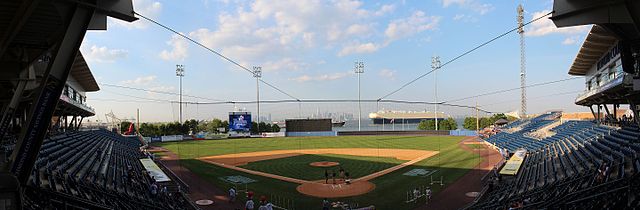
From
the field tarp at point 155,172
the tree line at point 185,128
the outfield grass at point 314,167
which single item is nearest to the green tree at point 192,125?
the tree line at point 185,128

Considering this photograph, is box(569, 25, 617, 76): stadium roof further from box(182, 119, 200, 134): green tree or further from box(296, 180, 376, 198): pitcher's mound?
box(182, 119, 200, 134): green tree

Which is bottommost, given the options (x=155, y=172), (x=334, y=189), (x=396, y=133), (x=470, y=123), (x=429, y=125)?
(x=334, y=189)

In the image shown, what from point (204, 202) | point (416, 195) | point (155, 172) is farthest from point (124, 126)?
point (416, 195)

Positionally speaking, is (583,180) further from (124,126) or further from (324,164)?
(124,126)

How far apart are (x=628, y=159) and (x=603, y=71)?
14.1 meters

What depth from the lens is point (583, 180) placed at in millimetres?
13297

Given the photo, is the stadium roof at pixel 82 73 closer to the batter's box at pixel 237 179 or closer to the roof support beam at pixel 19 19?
the batter's box at pixel 237 179

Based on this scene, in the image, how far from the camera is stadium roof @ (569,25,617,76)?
20.8 metres

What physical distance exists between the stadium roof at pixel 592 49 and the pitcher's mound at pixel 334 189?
1469 cm

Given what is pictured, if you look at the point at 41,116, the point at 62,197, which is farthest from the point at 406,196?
the point at 41,116

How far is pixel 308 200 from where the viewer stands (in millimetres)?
21609

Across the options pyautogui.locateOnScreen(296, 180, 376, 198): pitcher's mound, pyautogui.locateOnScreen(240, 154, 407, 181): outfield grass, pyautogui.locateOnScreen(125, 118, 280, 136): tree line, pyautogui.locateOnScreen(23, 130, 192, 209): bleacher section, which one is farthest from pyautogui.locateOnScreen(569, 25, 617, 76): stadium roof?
pyautogui.locateOnScreen(125, 118, 280, 136): tree line

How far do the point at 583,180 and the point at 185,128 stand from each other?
7637 cm

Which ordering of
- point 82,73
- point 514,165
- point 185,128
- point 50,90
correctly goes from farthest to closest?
point 185,128, point 82,73, point 514,165, point 50,90
